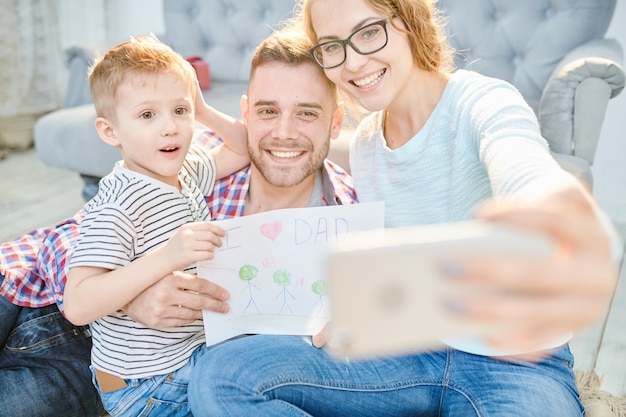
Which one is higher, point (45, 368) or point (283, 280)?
point (283, 280)

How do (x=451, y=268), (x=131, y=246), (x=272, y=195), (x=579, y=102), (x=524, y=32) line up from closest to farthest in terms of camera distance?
(x=451, y=268) → (x=131, y=246) → (x=272, y=195) → (x=579, y=102) → (x=524, y=32)

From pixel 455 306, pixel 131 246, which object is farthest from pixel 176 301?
pixel 455 306

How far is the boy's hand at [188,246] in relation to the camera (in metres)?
0.97

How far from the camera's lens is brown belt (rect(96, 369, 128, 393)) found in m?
1.08

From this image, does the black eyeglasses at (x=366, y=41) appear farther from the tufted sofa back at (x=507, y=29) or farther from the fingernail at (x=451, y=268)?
the tufted sofa back at (x=507, y=29)

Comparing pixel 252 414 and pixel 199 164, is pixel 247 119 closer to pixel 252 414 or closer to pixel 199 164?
pixel 199 164

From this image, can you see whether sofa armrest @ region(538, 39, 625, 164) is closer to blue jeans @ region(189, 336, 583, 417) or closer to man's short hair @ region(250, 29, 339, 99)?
man's short hair @ region(250, 29, 339, 99)

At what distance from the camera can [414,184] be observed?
117 centimetres

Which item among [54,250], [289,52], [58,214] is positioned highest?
[289,52]

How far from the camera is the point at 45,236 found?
1461 millimetres

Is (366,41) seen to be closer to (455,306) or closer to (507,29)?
(455,306)

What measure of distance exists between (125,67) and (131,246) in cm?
34

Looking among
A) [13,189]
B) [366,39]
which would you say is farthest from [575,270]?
[13,189]

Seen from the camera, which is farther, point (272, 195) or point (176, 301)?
point (272, 195)
